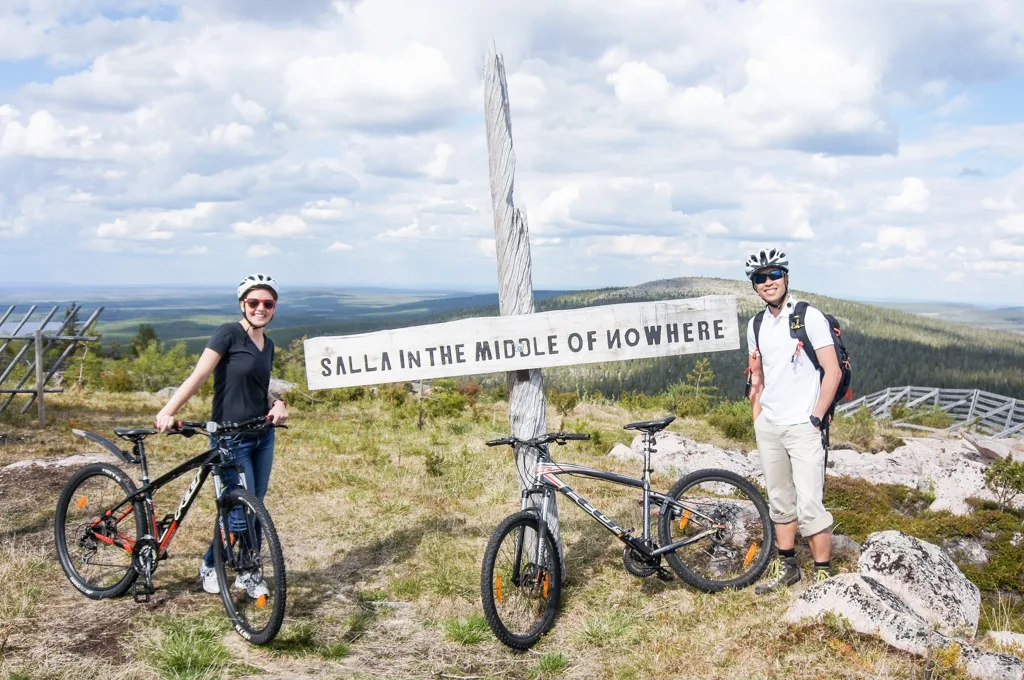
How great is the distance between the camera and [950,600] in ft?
15.6

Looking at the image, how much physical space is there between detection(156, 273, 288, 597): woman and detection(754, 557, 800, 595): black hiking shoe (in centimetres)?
353

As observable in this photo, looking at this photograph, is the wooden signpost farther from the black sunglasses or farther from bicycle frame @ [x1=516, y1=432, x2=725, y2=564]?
the black sunglasses

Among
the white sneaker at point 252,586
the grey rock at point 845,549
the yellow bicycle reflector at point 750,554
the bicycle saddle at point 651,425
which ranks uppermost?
the bicycle saddle at point 651,425

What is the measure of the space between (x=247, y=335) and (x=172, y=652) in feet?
6.60

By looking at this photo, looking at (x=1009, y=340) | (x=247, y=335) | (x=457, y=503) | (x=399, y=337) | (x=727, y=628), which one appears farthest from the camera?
(x=1009, y=340)

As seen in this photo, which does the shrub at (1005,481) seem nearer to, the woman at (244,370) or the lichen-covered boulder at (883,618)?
the lichen-covered boulder at (883,618)

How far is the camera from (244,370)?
4.89m

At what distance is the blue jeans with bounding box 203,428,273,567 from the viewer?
15.7ft

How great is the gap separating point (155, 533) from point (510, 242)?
332cm

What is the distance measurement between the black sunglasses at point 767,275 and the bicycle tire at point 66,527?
4629mm

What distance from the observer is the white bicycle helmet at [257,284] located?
15.9 ft

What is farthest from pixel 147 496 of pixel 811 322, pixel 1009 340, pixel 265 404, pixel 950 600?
pixel 1009 340

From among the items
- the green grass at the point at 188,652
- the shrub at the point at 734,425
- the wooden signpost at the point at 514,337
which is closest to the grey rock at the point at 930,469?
the shrub at the point at 734,425

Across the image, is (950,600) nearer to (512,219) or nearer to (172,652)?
(512,219)
